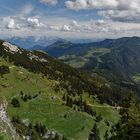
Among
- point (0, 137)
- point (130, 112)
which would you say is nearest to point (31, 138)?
point (130, 112)

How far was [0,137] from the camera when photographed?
134 ft

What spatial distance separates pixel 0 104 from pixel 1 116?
1920mm

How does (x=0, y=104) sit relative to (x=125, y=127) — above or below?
above

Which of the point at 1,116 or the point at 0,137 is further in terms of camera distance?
the point at 1,116

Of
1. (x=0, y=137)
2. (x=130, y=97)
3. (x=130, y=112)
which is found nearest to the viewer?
(x=0, y=137)

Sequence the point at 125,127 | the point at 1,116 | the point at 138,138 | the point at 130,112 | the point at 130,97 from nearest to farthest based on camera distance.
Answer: the point at 1,116
the point at 138,138
the point at 125,127
the point at 130,112
the point at 130,97

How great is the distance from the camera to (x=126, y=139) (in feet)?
266

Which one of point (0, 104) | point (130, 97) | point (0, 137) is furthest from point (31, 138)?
point (0, 137)

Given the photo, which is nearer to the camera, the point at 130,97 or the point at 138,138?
the point at 138,138

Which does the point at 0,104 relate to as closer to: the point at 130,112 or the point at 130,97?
the point at 130,112

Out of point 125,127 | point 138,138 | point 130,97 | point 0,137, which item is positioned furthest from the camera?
point 130,97

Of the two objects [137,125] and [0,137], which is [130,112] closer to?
[137,125]

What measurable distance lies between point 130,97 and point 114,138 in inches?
1416

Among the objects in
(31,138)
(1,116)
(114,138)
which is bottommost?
(31,138)
